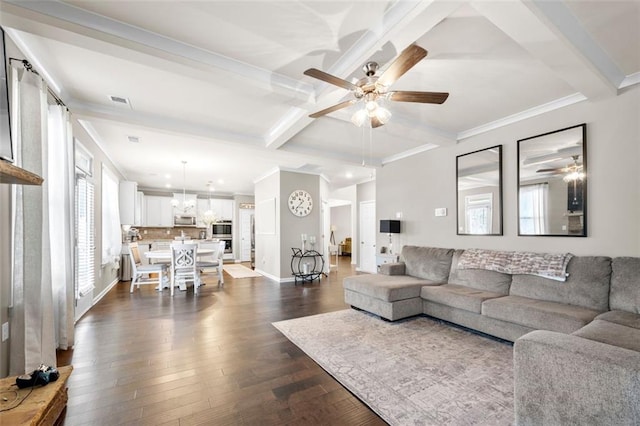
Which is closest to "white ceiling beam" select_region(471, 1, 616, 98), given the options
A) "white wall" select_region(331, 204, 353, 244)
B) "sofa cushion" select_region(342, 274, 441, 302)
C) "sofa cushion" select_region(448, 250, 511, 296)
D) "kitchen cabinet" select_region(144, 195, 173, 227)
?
"sofa cushion" select_region(448, 250, 511, 296)

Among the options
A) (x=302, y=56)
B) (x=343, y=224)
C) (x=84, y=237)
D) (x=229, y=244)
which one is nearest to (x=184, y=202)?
(x=229, y=244)

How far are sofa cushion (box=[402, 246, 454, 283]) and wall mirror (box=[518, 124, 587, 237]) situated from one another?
1.03 m

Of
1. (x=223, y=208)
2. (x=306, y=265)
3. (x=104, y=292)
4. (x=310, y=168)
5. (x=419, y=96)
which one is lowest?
(x=104, y=292)

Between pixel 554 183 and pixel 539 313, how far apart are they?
1.63m

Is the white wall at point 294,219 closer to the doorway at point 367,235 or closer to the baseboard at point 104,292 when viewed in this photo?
the doorway at point 367,235

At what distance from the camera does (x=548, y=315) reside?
2576mm

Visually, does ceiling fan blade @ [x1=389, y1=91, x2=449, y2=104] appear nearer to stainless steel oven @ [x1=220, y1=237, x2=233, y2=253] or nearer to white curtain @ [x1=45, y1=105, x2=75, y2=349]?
white curtain @ [x1=45, y1=105, x2=75, y2=349]

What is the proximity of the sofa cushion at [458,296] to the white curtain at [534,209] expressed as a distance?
968 mm

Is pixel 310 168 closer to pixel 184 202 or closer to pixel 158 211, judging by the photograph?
pixel 184 202

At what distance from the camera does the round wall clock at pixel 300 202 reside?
6712 mm

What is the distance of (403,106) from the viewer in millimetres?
3402

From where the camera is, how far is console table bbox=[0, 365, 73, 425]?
1411 mm

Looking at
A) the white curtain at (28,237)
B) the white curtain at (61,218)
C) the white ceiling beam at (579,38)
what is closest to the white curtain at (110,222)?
the white curtain at (61,218)

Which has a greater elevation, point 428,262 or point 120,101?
point 120,101
